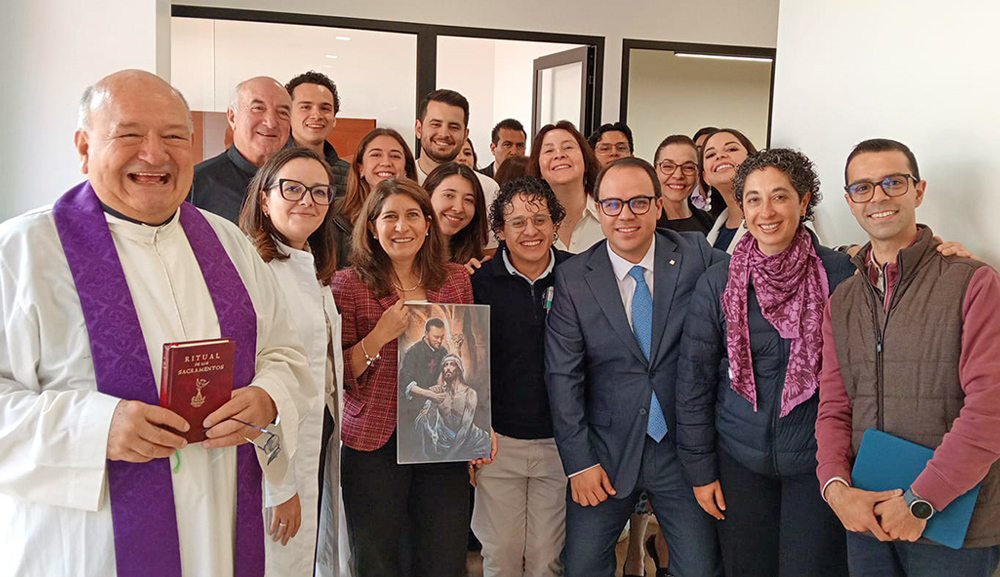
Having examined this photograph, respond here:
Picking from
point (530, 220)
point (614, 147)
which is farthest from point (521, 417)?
point (614, 147)

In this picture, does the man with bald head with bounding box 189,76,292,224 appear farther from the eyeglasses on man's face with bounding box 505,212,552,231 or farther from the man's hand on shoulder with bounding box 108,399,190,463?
the man's hand on shoulder with bounding box 108,399,190,463

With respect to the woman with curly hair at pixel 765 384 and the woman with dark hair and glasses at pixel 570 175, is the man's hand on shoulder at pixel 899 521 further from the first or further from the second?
the woman with dark hair and glasses at pixel 570 175

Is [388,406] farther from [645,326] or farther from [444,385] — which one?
[645,326]

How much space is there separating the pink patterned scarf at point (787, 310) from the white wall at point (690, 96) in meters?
6.12

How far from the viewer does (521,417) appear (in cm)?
306

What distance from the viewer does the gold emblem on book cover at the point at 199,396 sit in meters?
1.81

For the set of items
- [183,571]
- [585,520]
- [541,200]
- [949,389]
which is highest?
[541,200]

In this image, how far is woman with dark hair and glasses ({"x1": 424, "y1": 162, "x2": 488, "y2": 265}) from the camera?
3.51 metres

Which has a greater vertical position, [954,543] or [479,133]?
[479,133]

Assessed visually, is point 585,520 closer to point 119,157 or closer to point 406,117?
point 119,157

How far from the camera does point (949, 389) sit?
90.0 inches

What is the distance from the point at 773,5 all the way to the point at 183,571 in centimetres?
735

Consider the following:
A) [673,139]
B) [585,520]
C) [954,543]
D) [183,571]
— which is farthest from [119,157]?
[673,139]

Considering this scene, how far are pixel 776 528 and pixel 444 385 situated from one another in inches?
48.2
